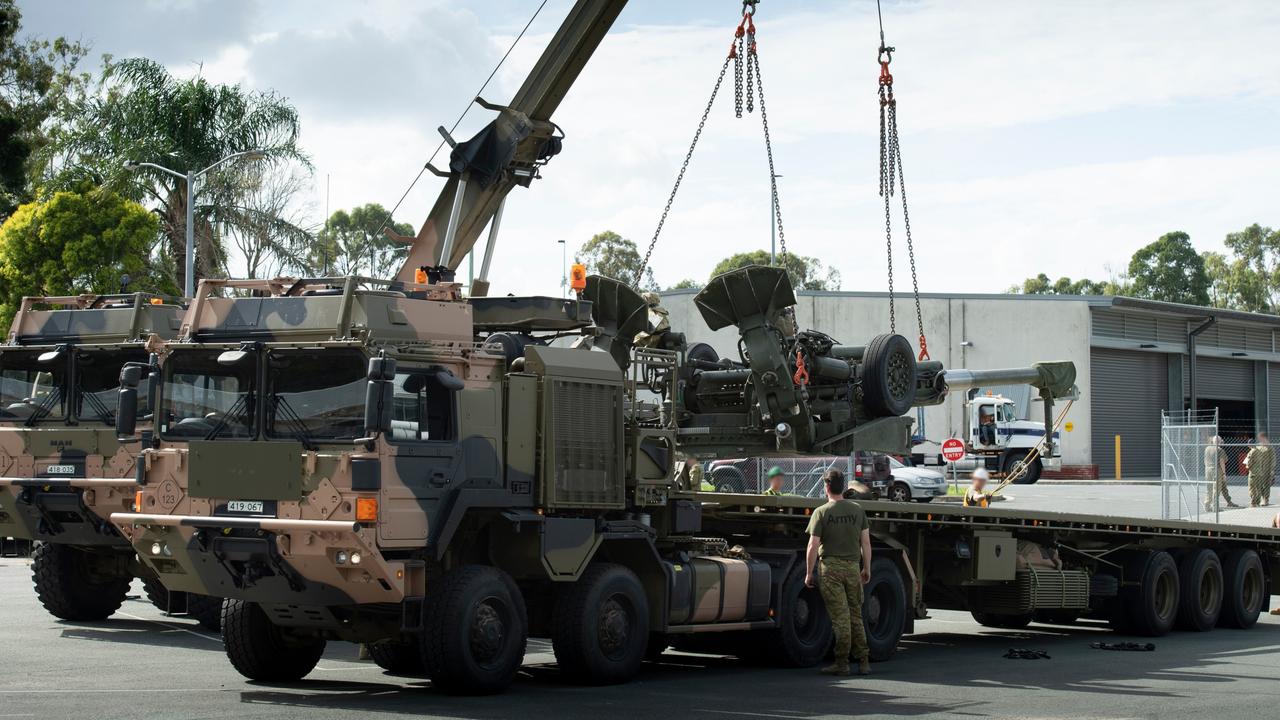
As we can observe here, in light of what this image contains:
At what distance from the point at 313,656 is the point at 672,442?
353 centimetres

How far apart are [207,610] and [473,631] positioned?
5874 mm

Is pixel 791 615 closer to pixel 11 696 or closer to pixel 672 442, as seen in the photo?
pixel 672 442

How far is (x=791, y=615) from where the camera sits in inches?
554

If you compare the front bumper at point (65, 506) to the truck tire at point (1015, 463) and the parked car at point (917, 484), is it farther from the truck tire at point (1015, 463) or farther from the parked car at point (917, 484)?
the truck tire at point (1015, 463)

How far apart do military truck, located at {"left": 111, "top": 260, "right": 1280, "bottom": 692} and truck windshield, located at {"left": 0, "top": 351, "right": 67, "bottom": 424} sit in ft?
15.5

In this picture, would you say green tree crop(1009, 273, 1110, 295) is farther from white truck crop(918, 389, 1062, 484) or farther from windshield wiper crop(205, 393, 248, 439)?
windshield wiper crop(205, 393, 248, 439)

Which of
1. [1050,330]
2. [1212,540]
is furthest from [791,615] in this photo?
[1050,330]

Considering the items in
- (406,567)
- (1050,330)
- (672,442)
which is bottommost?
(406,567)

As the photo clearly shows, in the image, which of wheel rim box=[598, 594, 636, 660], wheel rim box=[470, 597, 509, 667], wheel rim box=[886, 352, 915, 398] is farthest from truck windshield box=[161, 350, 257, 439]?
wheel rim box=[886, 352, 915, 398]

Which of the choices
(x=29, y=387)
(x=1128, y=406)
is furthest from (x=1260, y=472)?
(x=29, y=387)

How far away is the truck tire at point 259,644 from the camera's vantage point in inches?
470

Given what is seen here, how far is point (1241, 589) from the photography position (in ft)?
64.7

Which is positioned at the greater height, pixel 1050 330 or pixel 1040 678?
pixel 1050 330

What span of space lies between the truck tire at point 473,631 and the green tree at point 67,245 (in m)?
26.3
